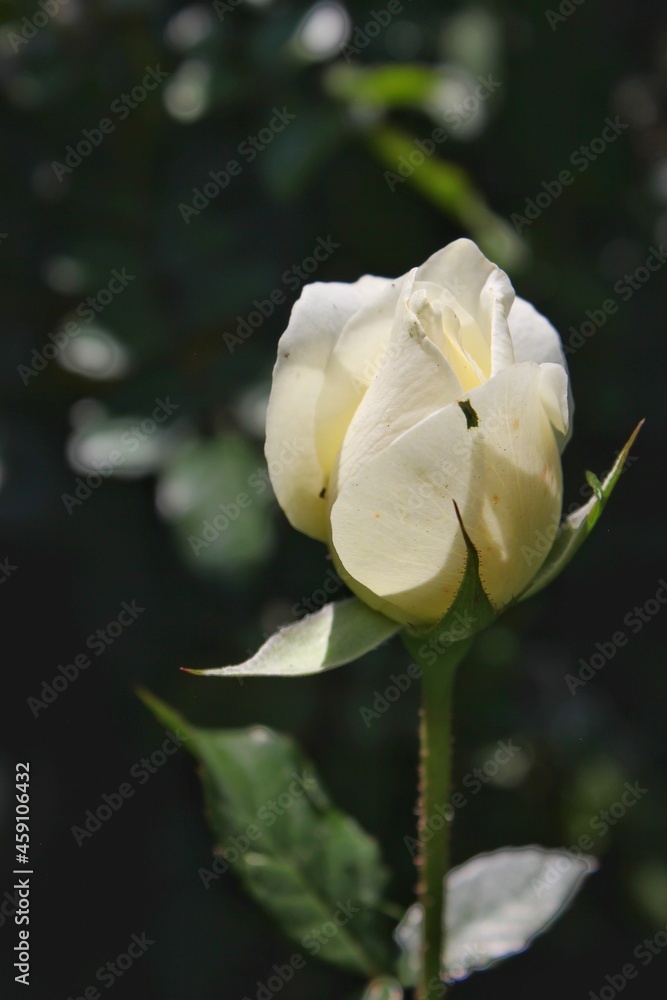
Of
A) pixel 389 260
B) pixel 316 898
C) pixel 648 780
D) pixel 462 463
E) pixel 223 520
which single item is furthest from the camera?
pixel 648 780

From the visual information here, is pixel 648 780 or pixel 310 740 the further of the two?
pixel 648 780

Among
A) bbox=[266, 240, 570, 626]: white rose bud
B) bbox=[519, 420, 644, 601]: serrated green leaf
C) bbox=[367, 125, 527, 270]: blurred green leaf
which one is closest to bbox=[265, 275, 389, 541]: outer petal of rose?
bbox=[266, 240, 570, 626]: white rose bud

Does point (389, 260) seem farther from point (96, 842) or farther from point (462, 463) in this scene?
point (462, 463)

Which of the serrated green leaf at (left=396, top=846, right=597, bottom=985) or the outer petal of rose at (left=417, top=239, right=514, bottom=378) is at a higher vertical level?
the outer petal of rose at (left=417, top=239, right=514, bottom=378)

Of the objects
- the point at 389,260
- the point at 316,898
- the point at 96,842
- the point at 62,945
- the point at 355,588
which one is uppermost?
the point at 389,260

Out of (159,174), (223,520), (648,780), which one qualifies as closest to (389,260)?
(159,174)

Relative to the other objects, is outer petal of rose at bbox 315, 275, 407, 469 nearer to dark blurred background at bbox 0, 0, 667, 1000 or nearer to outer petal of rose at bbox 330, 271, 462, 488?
outer petal of rose at bbox 330, 271, 462, 488

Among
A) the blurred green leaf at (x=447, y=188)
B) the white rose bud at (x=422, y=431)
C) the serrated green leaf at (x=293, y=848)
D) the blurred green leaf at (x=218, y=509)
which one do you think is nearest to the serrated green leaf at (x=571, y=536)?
the white rose bud at (x=422, y=431)
